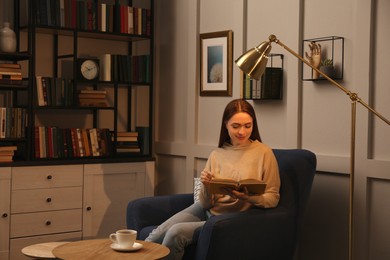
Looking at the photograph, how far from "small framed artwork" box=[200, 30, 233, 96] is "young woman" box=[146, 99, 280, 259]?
1030mm

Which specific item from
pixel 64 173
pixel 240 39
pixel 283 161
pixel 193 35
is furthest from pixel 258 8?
pixel 64 173

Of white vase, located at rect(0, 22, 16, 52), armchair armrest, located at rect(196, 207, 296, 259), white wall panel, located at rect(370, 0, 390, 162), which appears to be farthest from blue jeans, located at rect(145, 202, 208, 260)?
white vase, located at rect(0, 22, 16, 52)

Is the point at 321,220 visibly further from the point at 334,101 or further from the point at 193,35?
the point at 193,35

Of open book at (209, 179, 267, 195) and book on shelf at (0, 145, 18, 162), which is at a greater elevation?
book on shelf at (0, 145, 18, 162)

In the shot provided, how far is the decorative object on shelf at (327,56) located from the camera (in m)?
4.11

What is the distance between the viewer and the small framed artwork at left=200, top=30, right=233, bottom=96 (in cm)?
499

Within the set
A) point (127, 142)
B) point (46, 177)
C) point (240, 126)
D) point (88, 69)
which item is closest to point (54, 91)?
point (88, 69)

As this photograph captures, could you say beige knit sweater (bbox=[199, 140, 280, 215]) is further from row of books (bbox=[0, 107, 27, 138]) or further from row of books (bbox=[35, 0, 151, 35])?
row of books (bbox=[35, 0, 151, 35])

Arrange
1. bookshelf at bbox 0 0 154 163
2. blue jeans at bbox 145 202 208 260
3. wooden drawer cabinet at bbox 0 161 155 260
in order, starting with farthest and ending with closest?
bookshelf at bbox 0 0 154 163
wooden drawer cabinet at bbox 0 161 155 260
blue jeans at bbox 145 202 208 260

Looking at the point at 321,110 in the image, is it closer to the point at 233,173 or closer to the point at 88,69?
the point at 233,173

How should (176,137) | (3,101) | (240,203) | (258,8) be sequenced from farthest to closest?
(176,137), (3,101), (258,8), (240,203)

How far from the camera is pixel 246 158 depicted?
3.91 metres

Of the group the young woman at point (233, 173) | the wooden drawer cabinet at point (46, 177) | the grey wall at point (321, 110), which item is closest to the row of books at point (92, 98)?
the wooden drawer cabinet at point (46, 177)

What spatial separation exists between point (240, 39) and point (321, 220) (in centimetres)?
146
